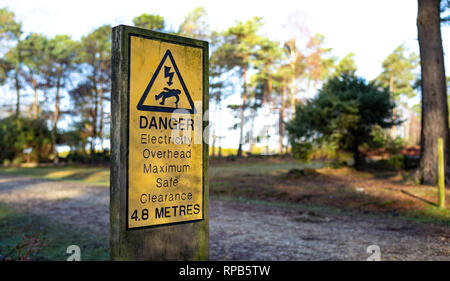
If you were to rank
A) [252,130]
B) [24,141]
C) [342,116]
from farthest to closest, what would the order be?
[252,130] → [24,141] → [342,116]

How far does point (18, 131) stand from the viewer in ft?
115

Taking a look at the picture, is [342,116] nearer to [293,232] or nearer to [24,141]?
[293,232]

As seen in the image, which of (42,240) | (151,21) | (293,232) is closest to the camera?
(42,240)

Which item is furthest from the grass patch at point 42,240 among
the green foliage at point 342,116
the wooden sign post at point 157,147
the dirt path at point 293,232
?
the green foliage at point 342,116

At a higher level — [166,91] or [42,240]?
[166,91]

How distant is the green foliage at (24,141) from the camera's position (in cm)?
3428

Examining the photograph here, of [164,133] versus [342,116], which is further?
[342,116]

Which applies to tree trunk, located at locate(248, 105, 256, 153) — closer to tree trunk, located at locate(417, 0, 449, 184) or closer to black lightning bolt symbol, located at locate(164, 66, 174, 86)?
tree trunk, located at locate(417, 0, 449, 184)

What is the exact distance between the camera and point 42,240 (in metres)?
6.64

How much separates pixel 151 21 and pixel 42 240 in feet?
97.1

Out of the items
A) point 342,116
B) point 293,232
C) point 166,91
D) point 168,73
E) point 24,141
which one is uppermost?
point 342,116

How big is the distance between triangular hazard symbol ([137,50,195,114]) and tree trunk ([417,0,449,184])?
1157 centimetres

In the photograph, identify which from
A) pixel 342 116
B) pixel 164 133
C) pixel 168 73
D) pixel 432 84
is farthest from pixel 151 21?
pixel 164 133
